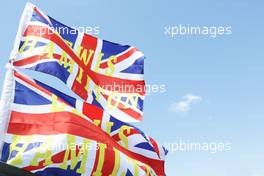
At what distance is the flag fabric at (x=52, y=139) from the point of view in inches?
384

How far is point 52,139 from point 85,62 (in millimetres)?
3513

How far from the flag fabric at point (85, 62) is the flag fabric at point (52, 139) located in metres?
0.75

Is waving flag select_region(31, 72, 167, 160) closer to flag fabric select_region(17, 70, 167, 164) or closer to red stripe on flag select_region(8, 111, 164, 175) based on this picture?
flag fabric select_region(17, 70, 167, 164)

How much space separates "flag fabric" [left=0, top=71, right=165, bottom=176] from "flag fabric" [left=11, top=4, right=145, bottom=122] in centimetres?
75

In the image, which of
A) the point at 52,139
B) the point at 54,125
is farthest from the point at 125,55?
the point at 52,139

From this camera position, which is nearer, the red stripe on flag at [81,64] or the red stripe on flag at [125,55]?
the red stripe on flag at [81,64]

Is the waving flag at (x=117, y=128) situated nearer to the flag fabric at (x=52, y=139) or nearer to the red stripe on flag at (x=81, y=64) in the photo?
the flag fabric at (x=52, y=139)

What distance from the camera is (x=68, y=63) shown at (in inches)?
475

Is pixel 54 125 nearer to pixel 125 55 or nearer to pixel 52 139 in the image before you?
pixel 52 139

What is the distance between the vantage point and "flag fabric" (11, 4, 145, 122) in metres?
11.3

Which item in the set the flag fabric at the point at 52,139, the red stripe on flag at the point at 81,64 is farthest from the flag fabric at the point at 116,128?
the red stripe on flag at the point at 81,64

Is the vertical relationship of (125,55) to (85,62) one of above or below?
above

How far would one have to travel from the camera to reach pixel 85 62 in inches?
515

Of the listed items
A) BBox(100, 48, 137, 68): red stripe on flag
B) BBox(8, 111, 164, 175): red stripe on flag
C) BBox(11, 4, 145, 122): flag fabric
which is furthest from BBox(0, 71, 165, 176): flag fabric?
BBox(100, 48, 137, 68): red stripe on flag
